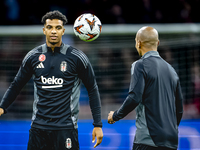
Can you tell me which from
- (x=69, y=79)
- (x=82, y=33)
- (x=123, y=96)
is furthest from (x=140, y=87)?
(x=123, y=96)

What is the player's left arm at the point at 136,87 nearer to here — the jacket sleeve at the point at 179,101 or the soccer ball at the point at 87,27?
the jacket sleeve at the point at 179,101

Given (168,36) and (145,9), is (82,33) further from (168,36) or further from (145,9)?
(145,9)

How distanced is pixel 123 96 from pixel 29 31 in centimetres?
251

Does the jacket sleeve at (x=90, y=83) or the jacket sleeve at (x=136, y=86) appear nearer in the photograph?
the jacket sleeve at (x=136, y=86)

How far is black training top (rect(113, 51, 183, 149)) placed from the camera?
2273 millimetres

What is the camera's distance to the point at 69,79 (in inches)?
107

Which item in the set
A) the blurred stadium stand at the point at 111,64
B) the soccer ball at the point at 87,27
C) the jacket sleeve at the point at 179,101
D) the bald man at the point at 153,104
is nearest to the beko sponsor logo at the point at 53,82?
the bald man at the point at 153,104

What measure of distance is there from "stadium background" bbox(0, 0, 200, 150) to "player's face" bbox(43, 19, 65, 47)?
1.71 meters

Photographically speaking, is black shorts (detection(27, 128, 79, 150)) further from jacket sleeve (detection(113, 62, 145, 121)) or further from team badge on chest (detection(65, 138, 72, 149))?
jacket sleeve (detection(113, 62, 145, 121))

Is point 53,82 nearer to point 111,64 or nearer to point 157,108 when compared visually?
point 157,108

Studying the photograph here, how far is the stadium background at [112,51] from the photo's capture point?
4.70m

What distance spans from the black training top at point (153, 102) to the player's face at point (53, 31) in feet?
2.82

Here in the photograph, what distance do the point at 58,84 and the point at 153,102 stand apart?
901 mm

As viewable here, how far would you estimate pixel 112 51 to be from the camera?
20.9 ft
